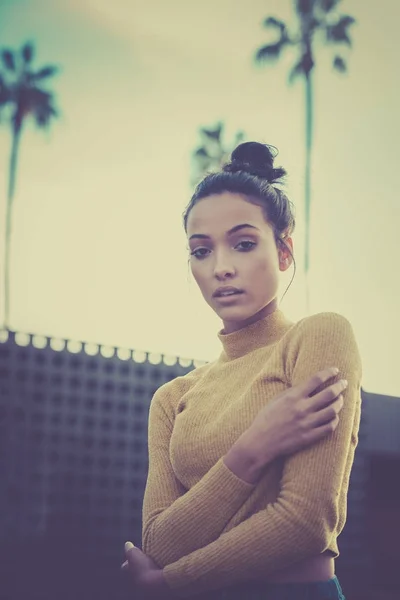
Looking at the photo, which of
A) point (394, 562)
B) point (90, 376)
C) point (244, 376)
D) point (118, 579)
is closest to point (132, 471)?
point (90, 376)

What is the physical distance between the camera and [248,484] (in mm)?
1359

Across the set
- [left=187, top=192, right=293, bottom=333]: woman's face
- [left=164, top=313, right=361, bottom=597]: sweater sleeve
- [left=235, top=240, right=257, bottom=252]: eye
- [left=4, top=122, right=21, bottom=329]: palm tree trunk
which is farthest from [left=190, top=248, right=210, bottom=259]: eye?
[left=4, top=122, right=21, bottom=329]: palm tree trunk

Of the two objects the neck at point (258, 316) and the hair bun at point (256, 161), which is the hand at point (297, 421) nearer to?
the neck at point (258, 316)

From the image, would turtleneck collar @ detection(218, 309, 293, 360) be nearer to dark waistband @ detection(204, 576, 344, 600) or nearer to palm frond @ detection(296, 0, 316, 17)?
dark waistband @ detection(204, 576, 344, 600)

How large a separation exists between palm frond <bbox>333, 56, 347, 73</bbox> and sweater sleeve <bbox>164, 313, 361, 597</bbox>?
16.7m

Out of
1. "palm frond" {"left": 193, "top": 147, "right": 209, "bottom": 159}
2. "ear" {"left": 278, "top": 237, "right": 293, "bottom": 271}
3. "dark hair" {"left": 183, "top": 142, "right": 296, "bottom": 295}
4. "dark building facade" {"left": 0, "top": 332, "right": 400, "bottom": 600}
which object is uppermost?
"palm frond" {"left": 193, "top": 147, "right": 209, "bottom": 159}

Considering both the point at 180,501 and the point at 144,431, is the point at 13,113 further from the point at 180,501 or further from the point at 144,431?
the point at 180,501

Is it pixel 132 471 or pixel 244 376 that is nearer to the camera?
Result: pixel 244 376

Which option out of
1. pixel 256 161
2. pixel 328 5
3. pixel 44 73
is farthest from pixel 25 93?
pixel 256 161

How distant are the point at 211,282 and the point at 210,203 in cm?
23

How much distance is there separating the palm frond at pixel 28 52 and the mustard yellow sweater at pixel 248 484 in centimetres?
2116

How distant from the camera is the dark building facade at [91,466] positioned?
19062mm

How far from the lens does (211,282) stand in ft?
5.37

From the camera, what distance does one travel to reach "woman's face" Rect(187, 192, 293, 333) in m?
1.61
